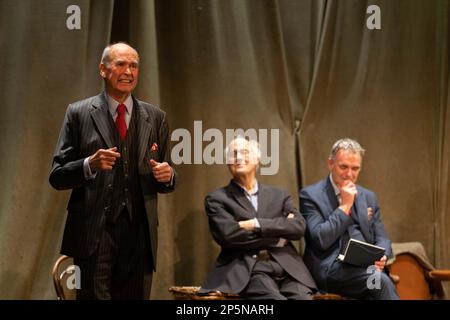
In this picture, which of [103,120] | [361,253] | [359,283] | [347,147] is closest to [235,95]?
[347,147]

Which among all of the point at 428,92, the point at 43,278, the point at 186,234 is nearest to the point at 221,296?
the point at 186,234

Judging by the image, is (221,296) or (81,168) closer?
(81,168)

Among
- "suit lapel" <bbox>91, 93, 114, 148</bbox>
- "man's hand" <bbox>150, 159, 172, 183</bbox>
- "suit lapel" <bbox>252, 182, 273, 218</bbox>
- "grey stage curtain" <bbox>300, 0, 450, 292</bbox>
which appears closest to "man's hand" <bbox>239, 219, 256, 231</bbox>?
"suit lapel" <bbox>252, 182, 273, 218</bbox>

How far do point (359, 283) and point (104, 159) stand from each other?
1.73 meters

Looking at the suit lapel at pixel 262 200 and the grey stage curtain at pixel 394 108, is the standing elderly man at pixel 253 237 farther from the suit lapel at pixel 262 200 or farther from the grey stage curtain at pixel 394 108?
the grey stage curtain at pixel 394 108

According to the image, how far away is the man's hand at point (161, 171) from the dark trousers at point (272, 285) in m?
1.08

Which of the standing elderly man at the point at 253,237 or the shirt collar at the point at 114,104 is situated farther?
the standing elderly man at the point at 253,237

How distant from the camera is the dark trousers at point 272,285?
3578 millimetres

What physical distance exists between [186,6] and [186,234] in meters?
1.43

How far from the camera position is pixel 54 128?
4133 millimetres

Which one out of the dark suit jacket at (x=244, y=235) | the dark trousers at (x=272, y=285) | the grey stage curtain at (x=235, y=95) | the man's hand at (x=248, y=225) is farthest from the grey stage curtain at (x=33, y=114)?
the dark trousers at (x=272, y=285)

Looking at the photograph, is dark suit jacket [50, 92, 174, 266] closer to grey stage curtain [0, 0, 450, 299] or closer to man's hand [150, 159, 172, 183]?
man's hand [150, 159, 172, 183]

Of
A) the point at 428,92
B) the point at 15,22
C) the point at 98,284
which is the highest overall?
the point at 15,22
